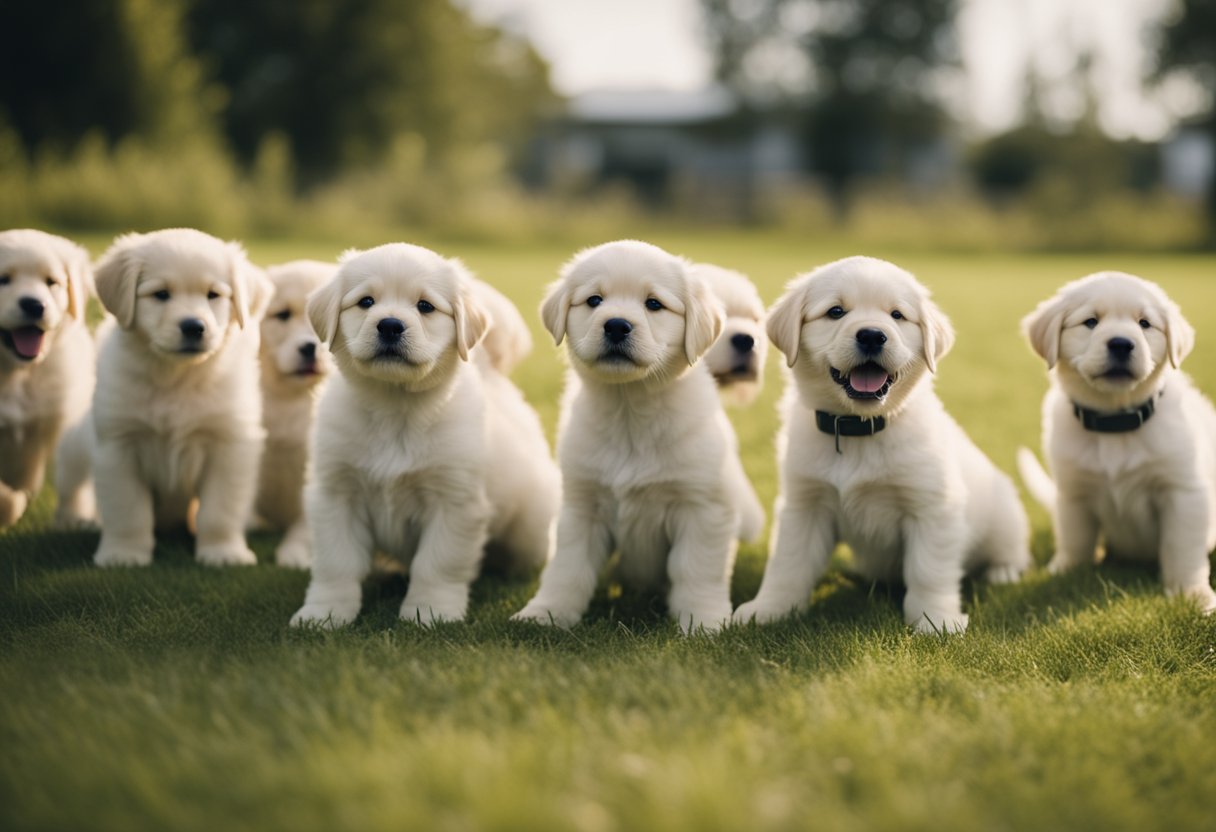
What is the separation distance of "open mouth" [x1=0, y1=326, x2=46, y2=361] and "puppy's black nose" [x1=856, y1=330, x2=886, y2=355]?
12.3 feet

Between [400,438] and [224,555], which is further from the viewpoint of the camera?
[224,555]

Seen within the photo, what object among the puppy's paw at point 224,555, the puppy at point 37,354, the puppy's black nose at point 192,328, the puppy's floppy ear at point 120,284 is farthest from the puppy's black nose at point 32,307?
the puppy's paw at point 224,555

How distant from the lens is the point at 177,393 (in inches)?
190

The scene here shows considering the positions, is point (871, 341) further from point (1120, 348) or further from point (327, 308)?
point (327, 308)

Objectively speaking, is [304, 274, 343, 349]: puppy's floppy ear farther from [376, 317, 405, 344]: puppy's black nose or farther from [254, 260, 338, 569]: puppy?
[254, 260, 338, 569]: puppy

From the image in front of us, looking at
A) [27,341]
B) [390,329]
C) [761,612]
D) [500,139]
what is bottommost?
[761,612]

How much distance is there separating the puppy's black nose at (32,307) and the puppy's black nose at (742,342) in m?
3.20

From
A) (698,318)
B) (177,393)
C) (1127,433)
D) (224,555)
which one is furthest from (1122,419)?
(177,393)

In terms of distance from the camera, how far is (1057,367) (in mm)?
4738

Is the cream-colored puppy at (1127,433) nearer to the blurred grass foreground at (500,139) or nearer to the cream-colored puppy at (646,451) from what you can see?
the cream-colored puppy at (646,451)

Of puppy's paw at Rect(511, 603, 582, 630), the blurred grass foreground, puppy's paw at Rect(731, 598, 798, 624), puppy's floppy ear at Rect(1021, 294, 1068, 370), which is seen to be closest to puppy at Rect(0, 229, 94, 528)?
puppy's paw at Rect(511, 603, 582, 630)

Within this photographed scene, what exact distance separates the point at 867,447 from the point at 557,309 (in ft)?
4.37

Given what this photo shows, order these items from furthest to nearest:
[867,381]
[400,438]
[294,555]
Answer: [294,555]
[400,438]
[867,381]

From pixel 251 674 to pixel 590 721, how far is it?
1.13 m
